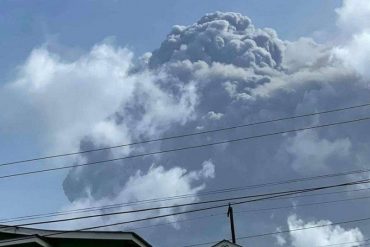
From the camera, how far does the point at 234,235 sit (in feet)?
184

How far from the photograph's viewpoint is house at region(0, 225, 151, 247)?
27438 mm

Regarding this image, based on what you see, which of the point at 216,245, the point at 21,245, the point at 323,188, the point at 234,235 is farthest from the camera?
the point at 234,235

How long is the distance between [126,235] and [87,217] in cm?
413

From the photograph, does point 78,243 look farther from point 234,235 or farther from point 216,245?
point 234,235

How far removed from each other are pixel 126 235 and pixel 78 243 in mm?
2108

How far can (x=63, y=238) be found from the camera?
27.6 meters

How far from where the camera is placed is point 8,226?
28.0 metres

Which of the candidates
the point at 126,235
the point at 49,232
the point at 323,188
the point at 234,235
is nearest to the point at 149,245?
the point at 126,235

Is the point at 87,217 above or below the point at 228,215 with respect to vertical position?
below

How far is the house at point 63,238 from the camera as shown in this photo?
2744cm

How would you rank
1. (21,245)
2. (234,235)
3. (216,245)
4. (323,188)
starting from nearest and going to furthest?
(323,188) < (21,245) < (216,245) < (234,235)

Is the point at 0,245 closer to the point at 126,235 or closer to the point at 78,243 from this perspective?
the point at 78,243

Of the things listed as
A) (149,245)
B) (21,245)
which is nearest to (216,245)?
(149,245)

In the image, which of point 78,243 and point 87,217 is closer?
point 87,217
